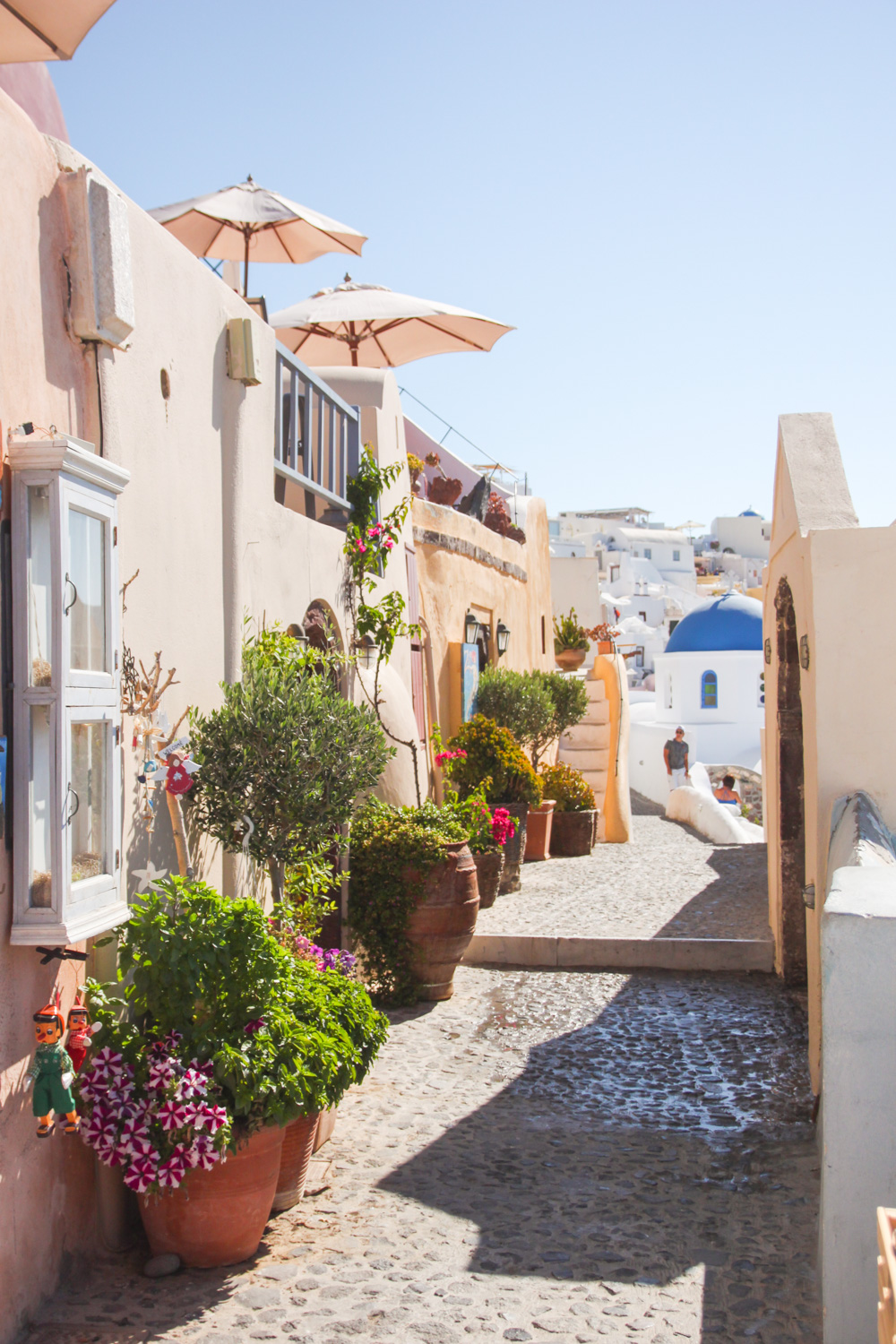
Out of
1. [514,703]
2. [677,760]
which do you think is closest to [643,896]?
[514,703]

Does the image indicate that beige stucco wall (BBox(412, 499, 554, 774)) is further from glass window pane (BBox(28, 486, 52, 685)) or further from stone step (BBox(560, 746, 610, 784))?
glass window pane (BBox(28, 486, 52, 685))

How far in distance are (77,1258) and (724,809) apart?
14.3m

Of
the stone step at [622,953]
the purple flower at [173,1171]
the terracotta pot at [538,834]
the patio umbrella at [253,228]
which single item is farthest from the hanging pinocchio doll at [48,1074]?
the terracotta pot at [538,834]

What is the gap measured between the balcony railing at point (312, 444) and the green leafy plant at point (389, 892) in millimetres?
2209

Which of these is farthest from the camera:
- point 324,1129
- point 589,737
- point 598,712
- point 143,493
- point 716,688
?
point 716,688

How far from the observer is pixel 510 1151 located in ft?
16.3

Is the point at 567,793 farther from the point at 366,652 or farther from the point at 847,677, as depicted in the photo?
the point at 847,677

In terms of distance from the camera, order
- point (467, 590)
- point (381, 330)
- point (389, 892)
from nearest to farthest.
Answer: point (389, 892) → point (381, 330) → point (467, 590)

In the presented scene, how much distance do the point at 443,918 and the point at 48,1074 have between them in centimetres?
370

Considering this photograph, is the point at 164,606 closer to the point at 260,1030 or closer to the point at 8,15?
the point at 260,1030

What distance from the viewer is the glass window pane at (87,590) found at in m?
3.68

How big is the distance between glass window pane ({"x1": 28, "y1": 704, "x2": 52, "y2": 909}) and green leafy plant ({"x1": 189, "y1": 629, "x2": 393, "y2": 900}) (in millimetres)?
1478

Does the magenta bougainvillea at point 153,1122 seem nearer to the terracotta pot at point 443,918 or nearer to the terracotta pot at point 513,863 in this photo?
the terracotta pot at point 443,918

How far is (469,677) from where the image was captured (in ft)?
40.6
